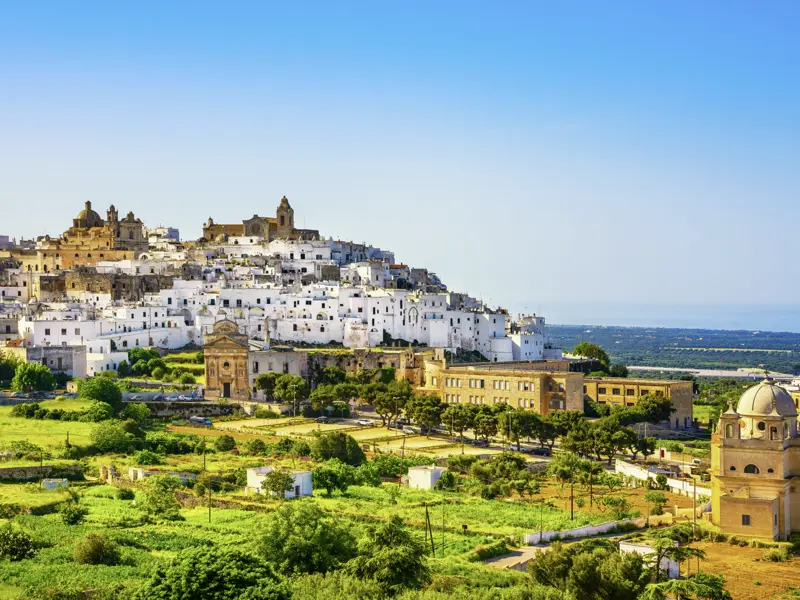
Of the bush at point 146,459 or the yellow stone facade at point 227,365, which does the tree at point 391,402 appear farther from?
the bush at point 146,459

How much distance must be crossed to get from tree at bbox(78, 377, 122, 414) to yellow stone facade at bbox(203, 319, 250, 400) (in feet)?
26.8

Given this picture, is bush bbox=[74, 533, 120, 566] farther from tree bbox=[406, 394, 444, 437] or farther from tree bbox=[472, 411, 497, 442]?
tree bbox=[406, 394, 444, 437]

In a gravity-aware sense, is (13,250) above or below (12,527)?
above

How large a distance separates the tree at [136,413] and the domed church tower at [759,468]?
30.6 meters

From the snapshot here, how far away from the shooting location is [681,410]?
72062 mm

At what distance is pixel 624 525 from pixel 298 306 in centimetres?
4249

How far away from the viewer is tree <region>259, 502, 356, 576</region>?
3234 cm

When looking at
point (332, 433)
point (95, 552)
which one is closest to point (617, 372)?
point (332, 433)

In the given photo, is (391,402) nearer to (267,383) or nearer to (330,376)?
(267,383)

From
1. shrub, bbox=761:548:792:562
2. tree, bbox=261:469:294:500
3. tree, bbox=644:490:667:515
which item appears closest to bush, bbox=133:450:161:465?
tree, bbox=261:469:294:500

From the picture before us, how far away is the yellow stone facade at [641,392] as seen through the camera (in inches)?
2827

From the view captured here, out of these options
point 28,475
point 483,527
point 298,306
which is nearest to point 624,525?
point 483,527

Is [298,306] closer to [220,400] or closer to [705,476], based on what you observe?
[220,400]

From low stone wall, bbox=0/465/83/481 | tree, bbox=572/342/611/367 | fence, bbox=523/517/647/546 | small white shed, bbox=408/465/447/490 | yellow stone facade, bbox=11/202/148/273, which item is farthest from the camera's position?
yellow stone facade, bbox=11/202/148/273
